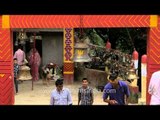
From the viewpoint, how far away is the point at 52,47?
16.1m

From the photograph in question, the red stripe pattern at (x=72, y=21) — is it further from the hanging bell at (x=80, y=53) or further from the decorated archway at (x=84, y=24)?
the hanging bell at (x=80, y=53)

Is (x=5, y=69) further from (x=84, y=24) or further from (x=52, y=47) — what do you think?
(x=52, y=47)

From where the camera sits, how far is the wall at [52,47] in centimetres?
1590

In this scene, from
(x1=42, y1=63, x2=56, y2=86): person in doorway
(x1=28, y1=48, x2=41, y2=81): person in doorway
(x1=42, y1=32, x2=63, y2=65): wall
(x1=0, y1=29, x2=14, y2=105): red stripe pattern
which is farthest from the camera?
(x1=42, y1=32, x2=63, y2=65): wall

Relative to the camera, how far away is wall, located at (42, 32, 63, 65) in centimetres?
1590

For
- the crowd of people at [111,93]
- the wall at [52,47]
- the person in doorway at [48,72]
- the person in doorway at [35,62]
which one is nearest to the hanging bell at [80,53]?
the crowd of people at [111,93]

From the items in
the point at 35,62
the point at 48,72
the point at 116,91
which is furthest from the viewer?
the point at 35,62

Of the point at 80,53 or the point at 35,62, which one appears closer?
the point at 80,53

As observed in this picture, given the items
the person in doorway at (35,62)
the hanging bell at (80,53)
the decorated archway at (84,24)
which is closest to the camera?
the hanging bell at (80,53)

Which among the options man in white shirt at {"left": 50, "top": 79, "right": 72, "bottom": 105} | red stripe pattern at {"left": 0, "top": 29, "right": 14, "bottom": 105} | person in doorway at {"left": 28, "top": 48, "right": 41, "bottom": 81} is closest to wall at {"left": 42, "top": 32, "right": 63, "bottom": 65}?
person in doorway at {"left": 28, "top": 48, "right": 41, "bottom": 81}

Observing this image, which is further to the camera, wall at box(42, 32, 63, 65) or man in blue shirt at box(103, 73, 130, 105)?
wall at box(42, 32, 63, 65)

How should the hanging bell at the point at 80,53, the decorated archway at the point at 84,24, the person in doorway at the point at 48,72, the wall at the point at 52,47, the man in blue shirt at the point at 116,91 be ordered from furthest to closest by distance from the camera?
the wall at the point at 52,47
the person in doorway at the point at 48,72
the decorated archway at the point at 84,24
the hanging bell at the point at 80,53
the man in blue shirt at the point at 116,91

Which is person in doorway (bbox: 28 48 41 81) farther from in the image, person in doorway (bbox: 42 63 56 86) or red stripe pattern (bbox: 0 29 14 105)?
red stripe pattern (bbox: 0 29 14 105)

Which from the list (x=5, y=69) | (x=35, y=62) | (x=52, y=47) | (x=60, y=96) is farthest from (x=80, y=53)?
(x=52, y=47)
